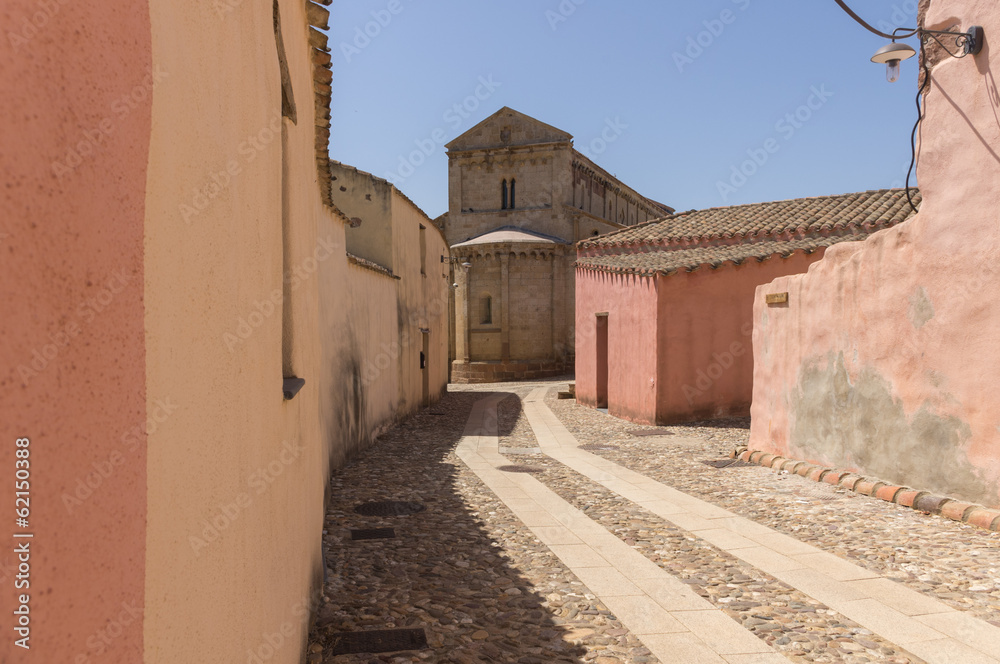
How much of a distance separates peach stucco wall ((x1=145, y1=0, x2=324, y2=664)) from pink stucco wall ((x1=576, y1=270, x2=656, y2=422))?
12.2m

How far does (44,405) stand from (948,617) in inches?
210

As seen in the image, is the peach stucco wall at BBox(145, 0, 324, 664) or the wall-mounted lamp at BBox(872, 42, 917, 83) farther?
the wall-mounted lamp at BBox(872, 42, 917, 83)

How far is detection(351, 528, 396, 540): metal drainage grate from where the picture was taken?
6.55 m

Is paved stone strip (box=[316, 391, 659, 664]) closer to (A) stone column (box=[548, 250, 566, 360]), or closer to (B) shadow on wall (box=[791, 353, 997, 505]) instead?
(B) shadow on wall (box=[791, 353, 997, 505])

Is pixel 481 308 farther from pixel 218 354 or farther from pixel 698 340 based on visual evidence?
pixel 218 354

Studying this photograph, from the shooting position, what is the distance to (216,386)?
2002mm

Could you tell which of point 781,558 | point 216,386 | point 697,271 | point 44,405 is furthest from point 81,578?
point 697,271

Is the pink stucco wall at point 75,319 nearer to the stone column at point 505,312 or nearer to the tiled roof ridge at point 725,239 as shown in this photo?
the tiled roof ridge at point 725,239

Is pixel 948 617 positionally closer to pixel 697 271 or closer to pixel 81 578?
pixel 81 578

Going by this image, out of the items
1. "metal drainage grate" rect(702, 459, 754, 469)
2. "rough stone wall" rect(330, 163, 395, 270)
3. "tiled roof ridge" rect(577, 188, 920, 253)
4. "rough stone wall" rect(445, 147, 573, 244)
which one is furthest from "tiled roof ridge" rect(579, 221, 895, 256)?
"rough stone wall" rect(445, 147, 573, 244)

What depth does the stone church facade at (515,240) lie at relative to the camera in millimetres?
34031

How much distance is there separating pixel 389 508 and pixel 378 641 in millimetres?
3405

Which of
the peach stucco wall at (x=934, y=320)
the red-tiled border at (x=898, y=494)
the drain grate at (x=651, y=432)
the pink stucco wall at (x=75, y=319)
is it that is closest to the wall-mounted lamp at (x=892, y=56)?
the peach stucco wall at (x=934, y=320)

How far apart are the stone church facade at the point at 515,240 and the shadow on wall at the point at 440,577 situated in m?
24.8
